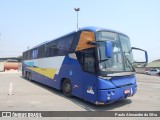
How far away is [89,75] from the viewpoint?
8500 millimetres

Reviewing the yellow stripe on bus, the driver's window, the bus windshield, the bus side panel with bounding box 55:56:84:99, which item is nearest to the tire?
the bus side panel with bounding box 55:56:84:99

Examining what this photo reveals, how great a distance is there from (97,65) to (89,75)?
73cm

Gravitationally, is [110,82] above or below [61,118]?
above

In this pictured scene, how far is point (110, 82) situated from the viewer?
26.4 feet

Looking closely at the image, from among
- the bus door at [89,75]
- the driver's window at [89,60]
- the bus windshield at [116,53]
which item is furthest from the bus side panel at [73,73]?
the bus windshield at [116,53]

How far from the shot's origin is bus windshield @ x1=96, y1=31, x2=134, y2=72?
805 cm

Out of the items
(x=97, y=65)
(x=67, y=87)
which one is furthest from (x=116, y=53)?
(x=67, y=87)

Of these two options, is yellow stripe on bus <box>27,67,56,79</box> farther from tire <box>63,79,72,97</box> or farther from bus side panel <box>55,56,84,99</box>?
tire <box>63,79,72,97</box>

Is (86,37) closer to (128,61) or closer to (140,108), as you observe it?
(128,61)

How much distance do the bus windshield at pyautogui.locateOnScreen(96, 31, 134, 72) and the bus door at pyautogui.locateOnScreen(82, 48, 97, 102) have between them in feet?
1.31

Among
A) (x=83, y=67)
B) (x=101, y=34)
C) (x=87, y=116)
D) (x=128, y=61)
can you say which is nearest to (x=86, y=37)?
(x=101, y=34)

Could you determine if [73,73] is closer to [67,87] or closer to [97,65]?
[67,87]

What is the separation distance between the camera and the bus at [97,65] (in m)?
7.95

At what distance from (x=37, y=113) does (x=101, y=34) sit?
4.02 meters
